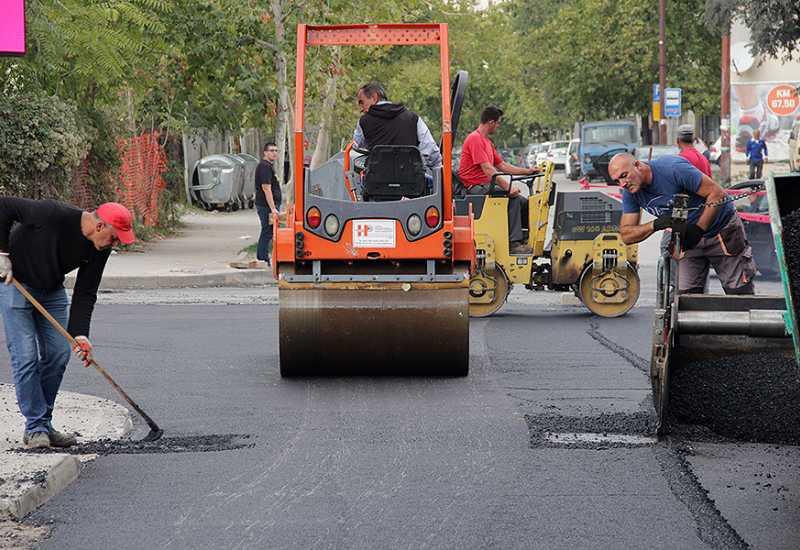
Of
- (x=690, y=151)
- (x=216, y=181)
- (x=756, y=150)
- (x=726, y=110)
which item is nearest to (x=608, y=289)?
(x=690, y=151)

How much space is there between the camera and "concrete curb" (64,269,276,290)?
19.0m

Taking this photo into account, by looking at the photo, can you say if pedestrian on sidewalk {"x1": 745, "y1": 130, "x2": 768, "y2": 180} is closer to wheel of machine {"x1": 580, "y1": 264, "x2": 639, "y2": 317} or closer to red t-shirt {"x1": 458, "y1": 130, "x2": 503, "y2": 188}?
wheel of machine {"x1": 580, "y1": 264, "x2": 639, "y2": 317}

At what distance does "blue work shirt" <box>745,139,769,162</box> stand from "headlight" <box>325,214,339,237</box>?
34089 millimetres

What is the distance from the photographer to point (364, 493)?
283 inches

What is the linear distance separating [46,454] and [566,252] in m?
7.72

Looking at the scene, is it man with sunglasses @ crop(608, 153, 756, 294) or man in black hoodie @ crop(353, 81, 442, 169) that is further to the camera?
man in black hoodie @ crop(353, 81, 442, 169)

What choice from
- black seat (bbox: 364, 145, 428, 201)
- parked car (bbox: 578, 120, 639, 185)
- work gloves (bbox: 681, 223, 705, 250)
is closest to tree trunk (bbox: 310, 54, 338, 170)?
black seat (bbox: 364, 145, 428, 201)

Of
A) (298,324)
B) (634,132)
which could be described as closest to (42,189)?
(298,324)

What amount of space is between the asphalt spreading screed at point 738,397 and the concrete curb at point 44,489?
3286mm

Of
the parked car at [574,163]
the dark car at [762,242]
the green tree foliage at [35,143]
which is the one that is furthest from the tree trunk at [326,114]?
the parked car at [574,163]

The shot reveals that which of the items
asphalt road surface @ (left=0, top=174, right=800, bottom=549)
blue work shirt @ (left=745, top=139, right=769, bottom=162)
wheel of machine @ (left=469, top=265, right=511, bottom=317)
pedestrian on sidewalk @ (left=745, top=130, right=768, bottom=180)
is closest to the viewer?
asphalt road surface @ (left=0, top=174, right=800, bottom=549)

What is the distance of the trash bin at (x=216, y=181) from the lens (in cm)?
3897

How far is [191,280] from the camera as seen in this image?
1944 cm

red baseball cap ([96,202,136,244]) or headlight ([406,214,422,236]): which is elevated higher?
red baseball cap ([96,202,136,244])
